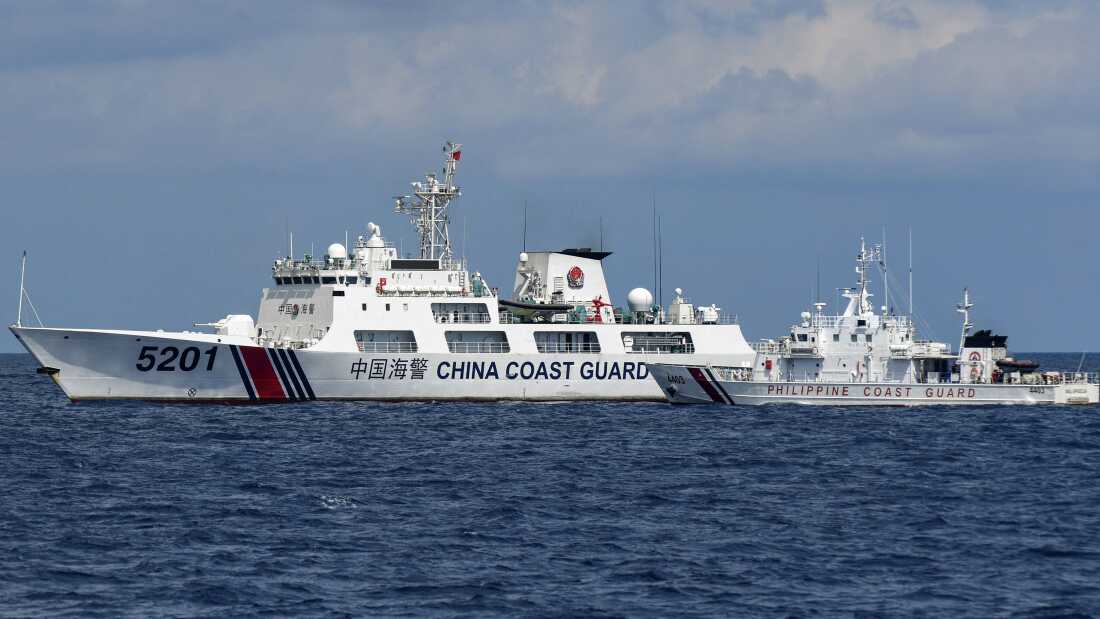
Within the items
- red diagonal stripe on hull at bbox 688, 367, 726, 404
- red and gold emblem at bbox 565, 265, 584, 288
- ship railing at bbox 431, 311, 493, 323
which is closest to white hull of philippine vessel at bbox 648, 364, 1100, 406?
red diagonal stripe on hull at bbox 688, 367, 726, 404

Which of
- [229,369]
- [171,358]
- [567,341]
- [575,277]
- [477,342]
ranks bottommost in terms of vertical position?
[229,369]

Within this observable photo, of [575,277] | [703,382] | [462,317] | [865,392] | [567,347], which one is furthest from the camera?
[575,277]

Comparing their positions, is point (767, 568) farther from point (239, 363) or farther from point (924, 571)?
point (239, 363)

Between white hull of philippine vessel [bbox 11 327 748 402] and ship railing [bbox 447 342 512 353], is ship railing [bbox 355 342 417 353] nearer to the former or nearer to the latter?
white hull of philippine vessel [bbox 11 327 748 402]

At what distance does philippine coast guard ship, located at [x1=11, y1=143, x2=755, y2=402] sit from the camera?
1953 inches

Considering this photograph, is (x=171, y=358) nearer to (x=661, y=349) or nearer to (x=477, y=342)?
(x=477, y=342)

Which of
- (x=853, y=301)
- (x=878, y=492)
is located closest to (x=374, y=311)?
(x=853, y=301)

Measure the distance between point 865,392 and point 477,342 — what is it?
44.5 feet

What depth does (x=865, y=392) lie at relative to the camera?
165ft

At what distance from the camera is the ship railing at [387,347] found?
51.2 metres

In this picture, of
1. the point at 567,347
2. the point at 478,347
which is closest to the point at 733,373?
the point at 567,347

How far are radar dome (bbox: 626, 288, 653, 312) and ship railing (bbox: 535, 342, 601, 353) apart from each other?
346 centimetres

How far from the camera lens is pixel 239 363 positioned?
4944cm

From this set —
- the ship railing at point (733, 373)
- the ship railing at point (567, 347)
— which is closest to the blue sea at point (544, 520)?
the ship railing at point (733, 373)
